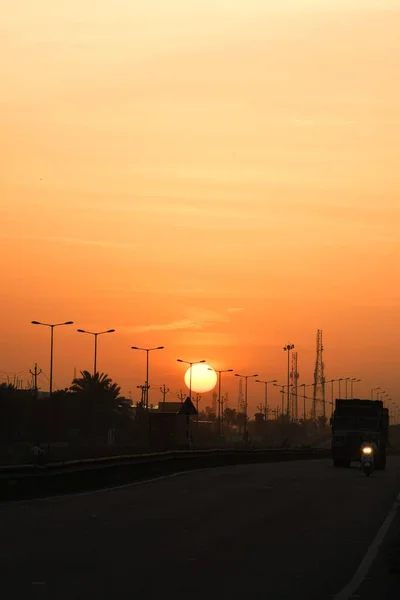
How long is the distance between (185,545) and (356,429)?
151 ft

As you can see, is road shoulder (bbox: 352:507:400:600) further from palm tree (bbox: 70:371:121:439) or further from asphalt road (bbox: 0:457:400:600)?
palm tree (bbox: 70:371:121:439)

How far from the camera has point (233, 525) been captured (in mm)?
22016

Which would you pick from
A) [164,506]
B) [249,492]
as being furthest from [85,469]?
[164,506]

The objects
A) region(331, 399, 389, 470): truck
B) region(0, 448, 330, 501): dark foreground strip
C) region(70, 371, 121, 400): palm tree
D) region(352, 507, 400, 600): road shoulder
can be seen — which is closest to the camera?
region(352, 507, 400, 600): road shoulder

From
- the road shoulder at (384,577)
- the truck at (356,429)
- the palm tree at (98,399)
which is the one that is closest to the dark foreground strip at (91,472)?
the truck at (356,429)

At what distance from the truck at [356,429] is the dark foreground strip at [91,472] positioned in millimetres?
6589

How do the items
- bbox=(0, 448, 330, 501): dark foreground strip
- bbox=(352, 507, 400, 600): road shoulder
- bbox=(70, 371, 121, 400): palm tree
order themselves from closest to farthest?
bbox=(352, 507, 400, 600): road shoulder < bbox=(0, 448, 330, 501): dark foreground strip < bbox=(70, 371, 121, 400): palm tree

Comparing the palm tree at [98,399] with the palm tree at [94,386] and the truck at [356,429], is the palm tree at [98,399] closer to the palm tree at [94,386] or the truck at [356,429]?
the palm tree at [94,386]

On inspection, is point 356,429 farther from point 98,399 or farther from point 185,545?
point 98,399

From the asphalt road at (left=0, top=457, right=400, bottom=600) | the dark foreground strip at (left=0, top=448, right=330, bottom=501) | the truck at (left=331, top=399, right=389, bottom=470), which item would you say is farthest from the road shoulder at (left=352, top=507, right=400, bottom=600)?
the truck at (left=331, top=399, right=389, bottom=470)

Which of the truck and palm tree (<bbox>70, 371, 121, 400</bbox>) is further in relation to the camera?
palm tree (<bbox>70, 371, 121, 400</bbox>)

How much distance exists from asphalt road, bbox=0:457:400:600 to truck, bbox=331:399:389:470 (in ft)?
95.3

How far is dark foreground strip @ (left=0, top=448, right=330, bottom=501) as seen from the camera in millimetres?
29422

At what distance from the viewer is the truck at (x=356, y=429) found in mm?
61969
